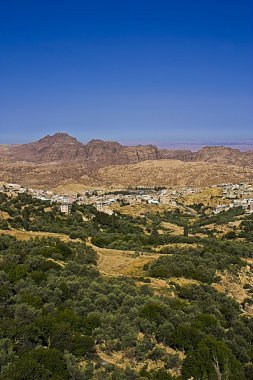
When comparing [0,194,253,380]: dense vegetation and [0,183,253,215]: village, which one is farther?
[0,183,253,215]: village

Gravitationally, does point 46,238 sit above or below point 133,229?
above

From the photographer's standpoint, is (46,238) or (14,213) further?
(14,213)

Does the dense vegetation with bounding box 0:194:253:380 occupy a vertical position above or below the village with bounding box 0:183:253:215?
above

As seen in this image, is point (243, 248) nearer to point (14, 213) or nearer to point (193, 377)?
point (14, 213)

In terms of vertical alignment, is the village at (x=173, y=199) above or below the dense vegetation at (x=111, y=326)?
below

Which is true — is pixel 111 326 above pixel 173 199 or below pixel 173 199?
above

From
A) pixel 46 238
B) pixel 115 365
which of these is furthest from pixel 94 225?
pixel 115 365

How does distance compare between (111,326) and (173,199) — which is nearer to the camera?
(111,326)

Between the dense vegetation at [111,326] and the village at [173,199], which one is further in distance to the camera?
the village at [173,199]
